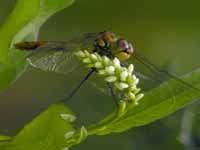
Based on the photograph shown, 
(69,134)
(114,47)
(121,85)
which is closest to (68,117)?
(69,134)

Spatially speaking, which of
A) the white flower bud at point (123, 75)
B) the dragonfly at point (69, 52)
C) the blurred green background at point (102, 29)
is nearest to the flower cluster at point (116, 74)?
the white flower bud at point (123, 75)

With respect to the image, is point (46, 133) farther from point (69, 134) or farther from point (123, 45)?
point (123, 45)

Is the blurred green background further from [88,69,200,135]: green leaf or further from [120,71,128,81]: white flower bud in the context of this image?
[120,71,128,81]: white flower bud

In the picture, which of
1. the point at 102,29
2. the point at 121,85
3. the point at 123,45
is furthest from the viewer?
the point at 102,29

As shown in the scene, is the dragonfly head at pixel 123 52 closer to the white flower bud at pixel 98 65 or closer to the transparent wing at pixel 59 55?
the transparent wing at pixel 59 55

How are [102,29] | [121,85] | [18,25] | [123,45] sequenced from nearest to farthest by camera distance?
[121,85]
[18,25]
[123,45]
[102,29]

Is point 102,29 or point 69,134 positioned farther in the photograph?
point 102,29

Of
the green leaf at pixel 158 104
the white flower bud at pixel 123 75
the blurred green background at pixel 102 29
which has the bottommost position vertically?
the blurred green background at pixel 102 29
